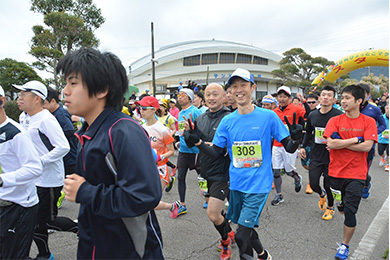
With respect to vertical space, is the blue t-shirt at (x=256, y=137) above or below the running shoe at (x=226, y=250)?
above

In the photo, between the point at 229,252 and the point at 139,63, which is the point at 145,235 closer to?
the point at 229,252

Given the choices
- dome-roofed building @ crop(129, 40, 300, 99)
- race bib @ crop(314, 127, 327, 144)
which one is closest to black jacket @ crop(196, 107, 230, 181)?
race bib @ crop(314, 127, 327, 144)

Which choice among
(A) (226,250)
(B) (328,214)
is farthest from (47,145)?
(B) (328,214)

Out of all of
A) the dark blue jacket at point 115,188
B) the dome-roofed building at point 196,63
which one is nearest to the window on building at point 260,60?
the dome-roofed building at point 196,63

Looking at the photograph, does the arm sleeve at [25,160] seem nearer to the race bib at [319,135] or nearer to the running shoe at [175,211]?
the running shoe at [175,211]

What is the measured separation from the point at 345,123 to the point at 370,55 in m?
19.9

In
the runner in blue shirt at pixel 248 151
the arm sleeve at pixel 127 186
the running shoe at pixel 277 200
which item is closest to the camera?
the arm sleeve at pixel 127 186

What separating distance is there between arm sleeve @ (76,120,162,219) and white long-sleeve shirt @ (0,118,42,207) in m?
1.24

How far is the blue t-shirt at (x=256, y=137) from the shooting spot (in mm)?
2658

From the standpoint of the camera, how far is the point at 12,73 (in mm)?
19156

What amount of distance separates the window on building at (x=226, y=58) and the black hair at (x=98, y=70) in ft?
228

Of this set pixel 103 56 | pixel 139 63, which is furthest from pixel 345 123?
pixel 139 63

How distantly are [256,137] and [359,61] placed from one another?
21740mm

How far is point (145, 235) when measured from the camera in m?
1.35
